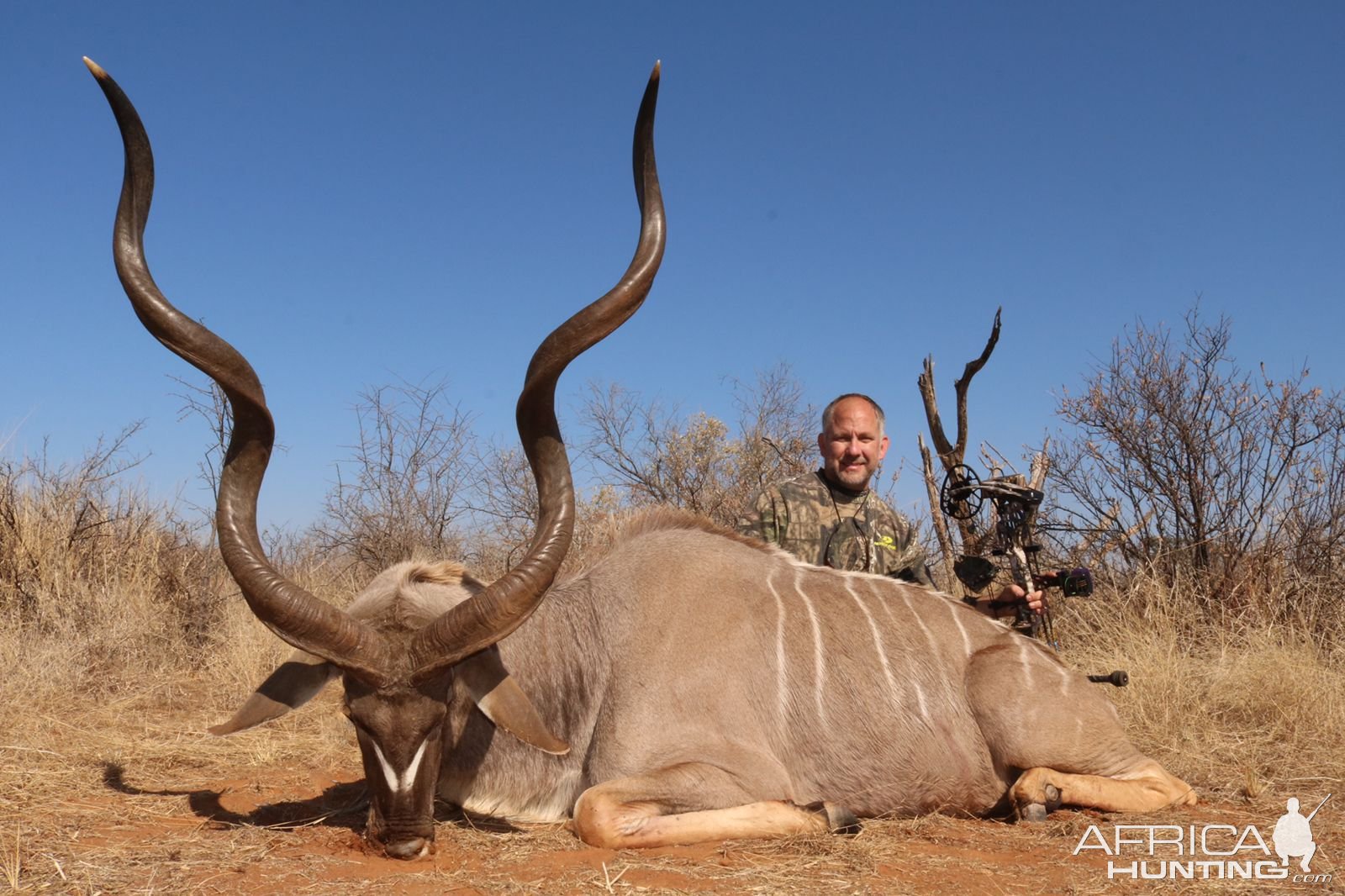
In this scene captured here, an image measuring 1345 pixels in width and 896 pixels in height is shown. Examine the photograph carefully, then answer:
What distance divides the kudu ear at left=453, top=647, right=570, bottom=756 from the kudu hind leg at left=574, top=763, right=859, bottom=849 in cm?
24

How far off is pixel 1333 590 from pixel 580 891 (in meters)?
6.18

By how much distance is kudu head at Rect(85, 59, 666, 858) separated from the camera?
3.22m

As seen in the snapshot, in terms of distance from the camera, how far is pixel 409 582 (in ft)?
12.6

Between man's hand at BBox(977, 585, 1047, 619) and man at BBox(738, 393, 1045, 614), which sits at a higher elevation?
man at BBox(738, 393, 1045, 614)

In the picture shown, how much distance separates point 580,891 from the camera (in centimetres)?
288

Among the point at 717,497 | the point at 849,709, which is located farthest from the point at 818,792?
the point at 717,497

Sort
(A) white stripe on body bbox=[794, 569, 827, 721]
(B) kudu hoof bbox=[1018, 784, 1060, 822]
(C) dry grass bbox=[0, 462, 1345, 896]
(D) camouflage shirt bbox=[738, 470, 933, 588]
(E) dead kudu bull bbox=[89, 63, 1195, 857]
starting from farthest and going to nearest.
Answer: (D) camouflage shirt bbox=[738, 470, 933, 588] < (A) white stripe on body bbox=[794, 569, 827, 721] < (B) kudu hoof bbox=[1018, 784, 1060, 822] < (E) dead kudu bull bbox=[89, 63, 1195, 857] < (C) dry grass bbox=[0, 462, 1345, 896]

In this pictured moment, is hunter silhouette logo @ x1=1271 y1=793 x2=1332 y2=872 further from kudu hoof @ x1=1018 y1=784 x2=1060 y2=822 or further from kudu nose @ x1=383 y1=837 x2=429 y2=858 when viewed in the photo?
kudu nose @ x1=383 y1=837 x2=429 y2=858

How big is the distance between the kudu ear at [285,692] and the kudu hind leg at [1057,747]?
7.82 feet

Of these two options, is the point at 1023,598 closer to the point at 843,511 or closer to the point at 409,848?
the point at 843,511

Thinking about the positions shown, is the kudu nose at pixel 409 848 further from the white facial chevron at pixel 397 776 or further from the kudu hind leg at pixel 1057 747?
the kudu hind leg at pixel 1057 747

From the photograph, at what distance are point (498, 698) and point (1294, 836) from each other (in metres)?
2.73

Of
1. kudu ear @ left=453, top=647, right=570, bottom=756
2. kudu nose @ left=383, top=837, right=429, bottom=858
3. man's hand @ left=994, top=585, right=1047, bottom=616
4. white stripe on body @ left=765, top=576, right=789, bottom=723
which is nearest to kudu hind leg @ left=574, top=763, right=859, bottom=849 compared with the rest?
kudu ear @ left=453, top=647, right=570, bottom=756

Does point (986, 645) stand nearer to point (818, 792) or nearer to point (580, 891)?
point (818, 792)
